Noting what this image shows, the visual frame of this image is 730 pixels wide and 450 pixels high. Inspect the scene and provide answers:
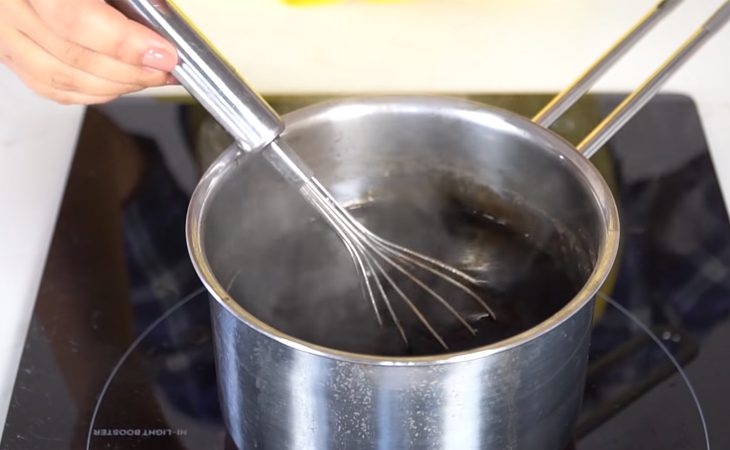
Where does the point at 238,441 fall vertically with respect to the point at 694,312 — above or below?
above

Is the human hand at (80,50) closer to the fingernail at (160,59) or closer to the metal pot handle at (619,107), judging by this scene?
the fingernail at (160,59)

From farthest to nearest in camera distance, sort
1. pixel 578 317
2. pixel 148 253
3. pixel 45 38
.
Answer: pixel 148 253
pixel 45 38
pixel 578 317

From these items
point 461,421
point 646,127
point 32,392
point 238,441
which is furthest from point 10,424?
point 646,127

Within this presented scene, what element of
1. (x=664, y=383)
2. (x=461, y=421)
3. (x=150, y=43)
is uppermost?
(x=150, y=43)

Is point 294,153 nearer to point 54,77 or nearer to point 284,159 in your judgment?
point 284,159

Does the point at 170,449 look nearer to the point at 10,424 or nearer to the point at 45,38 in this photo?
the point at 10,424

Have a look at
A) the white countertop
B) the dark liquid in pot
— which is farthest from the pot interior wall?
the white countertop

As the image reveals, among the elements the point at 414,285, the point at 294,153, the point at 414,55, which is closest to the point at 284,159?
the point at 294,153

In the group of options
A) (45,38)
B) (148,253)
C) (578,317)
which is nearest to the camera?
(578,317)

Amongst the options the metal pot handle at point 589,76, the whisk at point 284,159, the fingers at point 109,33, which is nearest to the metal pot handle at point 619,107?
the metal pot handle at point 589,76
